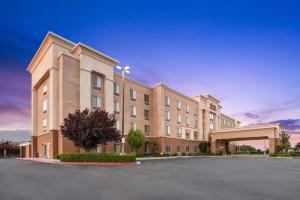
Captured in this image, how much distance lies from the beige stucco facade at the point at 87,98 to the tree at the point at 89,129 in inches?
247

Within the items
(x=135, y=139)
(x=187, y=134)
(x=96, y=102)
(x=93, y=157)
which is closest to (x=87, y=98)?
(x=96, y=102)

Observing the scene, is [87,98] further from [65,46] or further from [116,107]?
[65,46]

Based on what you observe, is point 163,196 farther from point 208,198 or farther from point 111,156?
point 111,156

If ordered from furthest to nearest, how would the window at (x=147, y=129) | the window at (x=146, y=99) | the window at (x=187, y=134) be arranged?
the window at (x=187, y=134) < the window at (x=146, y=99) < the window at (x=147, y=129)

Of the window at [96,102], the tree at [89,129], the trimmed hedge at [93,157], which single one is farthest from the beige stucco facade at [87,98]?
the trimmed hedge at [93,157]

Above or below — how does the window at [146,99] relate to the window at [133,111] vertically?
above

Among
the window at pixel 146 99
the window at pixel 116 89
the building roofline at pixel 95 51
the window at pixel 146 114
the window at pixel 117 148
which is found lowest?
the window at pixel 117 148

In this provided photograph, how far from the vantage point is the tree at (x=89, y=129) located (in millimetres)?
26250

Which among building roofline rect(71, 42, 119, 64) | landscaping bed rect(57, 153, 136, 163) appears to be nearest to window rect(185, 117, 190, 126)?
building roofline rect(71, 42, 119, 64)

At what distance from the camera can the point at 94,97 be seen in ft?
122

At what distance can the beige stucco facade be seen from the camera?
3338 cm

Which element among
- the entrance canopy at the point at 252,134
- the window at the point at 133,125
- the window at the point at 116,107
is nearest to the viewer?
the window at the point at 116,107

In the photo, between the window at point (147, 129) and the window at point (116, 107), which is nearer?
the window at point (116, 107)

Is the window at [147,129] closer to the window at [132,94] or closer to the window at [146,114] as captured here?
the window at [146,114]
